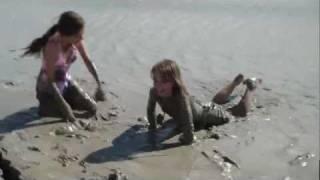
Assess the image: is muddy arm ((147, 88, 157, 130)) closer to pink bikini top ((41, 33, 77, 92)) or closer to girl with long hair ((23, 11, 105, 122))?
girl with long hair ((23, 11, 105, 122))

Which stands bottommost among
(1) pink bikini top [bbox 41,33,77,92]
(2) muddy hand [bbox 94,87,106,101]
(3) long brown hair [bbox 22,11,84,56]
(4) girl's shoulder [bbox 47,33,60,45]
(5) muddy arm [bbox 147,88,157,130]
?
(2) muddy hand [bbox 94,87,106,101]

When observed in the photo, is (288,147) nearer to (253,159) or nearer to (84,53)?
(253,159)

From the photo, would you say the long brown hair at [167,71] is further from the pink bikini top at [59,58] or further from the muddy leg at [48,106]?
the muddy leg at [48,106]

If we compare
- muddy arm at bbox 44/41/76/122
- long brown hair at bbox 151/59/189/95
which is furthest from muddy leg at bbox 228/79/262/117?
muddy arm at bbox 44/41/76/122

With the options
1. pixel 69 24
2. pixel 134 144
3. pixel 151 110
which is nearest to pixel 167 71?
pixel 151 110

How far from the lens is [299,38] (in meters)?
9.48

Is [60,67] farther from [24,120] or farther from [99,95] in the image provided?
[99,95]

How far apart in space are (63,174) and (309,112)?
8.83 feet

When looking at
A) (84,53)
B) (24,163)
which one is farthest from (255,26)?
(24,163)

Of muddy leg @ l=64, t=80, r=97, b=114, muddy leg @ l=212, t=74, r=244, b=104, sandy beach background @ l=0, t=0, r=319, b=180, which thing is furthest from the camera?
muddy leg @ l=212, t=74, r=244, b=104

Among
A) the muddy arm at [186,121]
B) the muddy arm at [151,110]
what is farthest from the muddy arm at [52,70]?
the muddy arm at [186,121]

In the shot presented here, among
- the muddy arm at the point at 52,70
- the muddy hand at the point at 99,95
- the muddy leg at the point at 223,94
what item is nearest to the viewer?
the muddy arm at the point at 52,70

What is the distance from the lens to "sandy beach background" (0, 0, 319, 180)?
5.20 meters

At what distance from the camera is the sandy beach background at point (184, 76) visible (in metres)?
5.20
